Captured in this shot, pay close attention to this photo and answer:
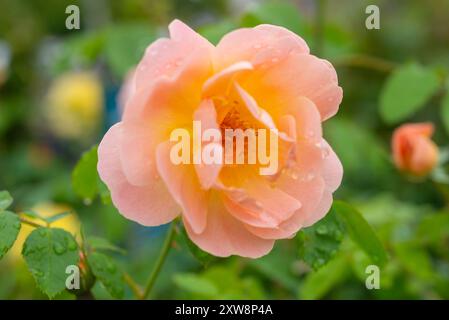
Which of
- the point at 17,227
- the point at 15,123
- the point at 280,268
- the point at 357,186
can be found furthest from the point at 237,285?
the point at 15,123

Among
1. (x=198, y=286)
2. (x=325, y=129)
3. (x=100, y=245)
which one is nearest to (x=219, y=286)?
(x=198, y=286)

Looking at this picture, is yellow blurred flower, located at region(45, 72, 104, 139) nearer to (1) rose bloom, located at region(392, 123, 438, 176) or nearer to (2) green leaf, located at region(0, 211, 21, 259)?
(1) rose bloom, located at region(392, 123, 438, 176)

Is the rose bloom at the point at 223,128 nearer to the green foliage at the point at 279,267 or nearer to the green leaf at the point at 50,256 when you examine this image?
the green leaf at the point at 50,256

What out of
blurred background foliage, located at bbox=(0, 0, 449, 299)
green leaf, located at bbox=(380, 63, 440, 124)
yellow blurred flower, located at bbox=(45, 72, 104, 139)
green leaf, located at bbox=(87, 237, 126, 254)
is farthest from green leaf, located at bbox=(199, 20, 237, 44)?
yellow blurred flower, located at bbox=(45, 72, 104, 139)

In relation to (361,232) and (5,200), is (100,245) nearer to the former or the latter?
(5,200)

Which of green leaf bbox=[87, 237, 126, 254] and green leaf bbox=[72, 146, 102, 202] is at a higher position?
green leaf bbox=[72, 146, 102, 202]
